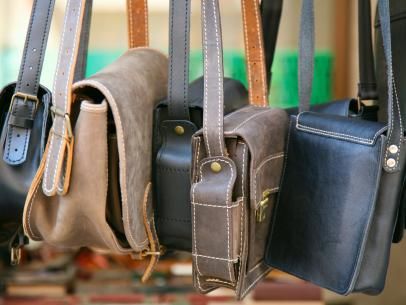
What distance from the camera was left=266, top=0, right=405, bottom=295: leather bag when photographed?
1.92 ft

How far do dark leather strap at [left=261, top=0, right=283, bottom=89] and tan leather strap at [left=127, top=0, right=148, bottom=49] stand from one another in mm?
173

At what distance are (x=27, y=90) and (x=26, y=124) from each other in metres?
0.04

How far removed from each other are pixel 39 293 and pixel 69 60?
3.57ft

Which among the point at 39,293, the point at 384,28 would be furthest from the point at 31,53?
the point at 39,293

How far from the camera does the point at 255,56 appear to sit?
74 cm

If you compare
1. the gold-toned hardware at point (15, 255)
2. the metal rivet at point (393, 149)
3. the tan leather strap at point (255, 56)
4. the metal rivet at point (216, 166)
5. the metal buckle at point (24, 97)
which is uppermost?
the tan leather strap at point (255, 56)

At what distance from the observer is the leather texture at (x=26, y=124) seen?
62 centimetres

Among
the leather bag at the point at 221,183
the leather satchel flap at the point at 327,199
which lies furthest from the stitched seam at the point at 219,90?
the leather satchel flap at the point at 327,199

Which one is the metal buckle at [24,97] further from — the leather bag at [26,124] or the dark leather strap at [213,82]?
the dark leather strap at [213,82]

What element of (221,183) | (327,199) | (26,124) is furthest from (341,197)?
(26,124)

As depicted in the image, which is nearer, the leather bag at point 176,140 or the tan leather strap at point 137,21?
the leather bag at point 176,140

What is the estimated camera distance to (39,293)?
1521 millimetres

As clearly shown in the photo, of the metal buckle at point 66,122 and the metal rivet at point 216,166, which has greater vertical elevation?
the metal buckle at point 66,122

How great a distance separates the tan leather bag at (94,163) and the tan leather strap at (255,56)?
167 millimetres
